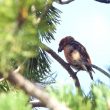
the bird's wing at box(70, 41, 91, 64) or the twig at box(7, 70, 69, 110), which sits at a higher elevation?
the twig at box(7, 70, 69, 110)

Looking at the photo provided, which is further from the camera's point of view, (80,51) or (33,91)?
(80,51)

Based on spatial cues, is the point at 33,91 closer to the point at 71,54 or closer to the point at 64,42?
the point at 71,54

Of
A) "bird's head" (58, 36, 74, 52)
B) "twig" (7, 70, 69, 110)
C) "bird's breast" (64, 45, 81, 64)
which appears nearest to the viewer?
"twig" (7, 70, 69, 110)

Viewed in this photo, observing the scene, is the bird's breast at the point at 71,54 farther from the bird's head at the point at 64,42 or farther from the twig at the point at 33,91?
the twig at the point at 33,91

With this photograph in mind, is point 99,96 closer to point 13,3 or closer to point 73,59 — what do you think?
point 13,3

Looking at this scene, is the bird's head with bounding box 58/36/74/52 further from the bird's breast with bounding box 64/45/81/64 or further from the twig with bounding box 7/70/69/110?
the twig with bounding box 7/70/69/110

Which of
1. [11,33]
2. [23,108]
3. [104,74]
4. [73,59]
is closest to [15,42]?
[11,33]

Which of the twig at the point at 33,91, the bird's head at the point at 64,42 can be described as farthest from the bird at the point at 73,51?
the twig at the point at 33,91

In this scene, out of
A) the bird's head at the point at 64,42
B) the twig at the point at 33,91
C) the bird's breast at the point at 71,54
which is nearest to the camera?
the twig at the point at 33,91

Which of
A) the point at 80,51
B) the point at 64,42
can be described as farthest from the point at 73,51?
the point at 64,42

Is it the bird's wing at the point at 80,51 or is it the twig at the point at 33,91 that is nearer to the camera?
the twig at the point at 33,91

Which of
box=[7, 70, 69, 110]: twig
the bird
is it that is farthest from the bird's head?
box=[7, 70, 69, 110]: twig

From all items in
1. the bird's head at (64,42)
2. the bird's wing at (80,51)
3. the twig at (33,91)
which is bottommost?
the bird's wing at (80,51)

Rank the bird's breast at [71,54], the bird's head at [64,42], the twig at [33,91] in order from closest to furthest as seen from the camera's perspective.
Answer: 1. the twig at [33,91]
2. the bird's breast at [71,54]
3. the bird's head at [64,42]
